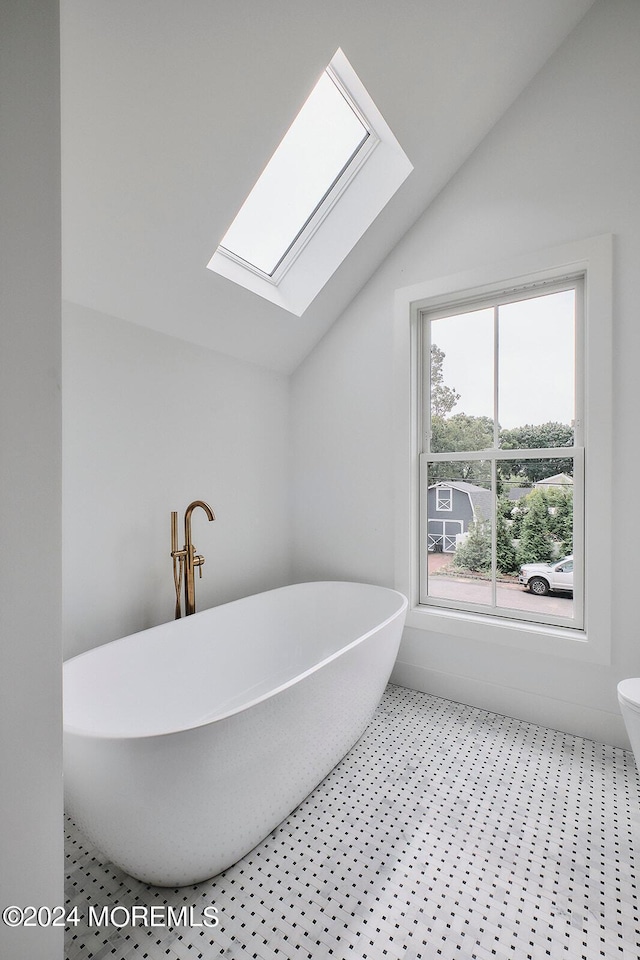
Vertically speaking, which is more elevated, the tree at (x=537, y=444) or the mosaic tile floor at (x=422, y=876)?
the tree at (x=537, y=444)

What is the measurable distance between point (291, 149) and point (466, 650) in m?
2.66

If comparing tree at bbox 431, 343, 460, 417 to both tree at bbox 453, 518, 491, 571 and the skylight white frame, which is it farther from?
A: the skylight white frame

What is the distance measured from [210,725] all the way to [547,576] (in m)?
1.77

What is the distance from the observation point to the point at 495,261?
229 cm

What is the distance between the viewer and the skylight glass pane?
2.19m

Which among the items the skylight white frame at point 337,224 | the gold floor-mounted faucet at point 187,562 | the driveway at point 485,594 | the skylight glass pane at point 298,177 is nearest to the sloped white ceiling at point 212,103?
the skylight white frame at point 337,224

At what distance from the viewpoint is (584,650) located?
6.78ft

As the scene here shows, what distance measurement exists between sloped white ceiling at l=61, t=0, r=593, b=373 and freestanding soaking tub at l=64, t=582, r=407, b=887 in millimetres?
1485

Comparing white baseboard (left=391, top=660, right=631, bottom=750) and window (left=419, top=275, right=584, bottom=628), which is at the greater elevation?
window (left=419, top=275, right=584, bottom=628)

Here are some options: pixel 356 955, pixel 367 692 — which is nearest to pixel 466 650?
pixel 367 692

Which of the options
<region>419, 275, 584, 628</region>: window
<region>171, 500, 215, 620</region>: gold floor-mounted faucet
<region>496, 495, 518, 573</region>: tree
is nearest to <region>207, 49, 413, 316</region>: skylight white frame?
<region>419, 275, 584, 628</region>: window

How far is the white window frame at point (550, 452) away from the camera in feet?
6.55

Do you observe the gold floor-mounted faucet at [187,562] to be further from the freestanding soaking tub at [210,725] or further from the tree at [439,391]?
the tree at [439,391]

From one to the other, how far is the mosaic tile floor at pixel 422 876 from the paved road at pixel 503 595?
624mm
